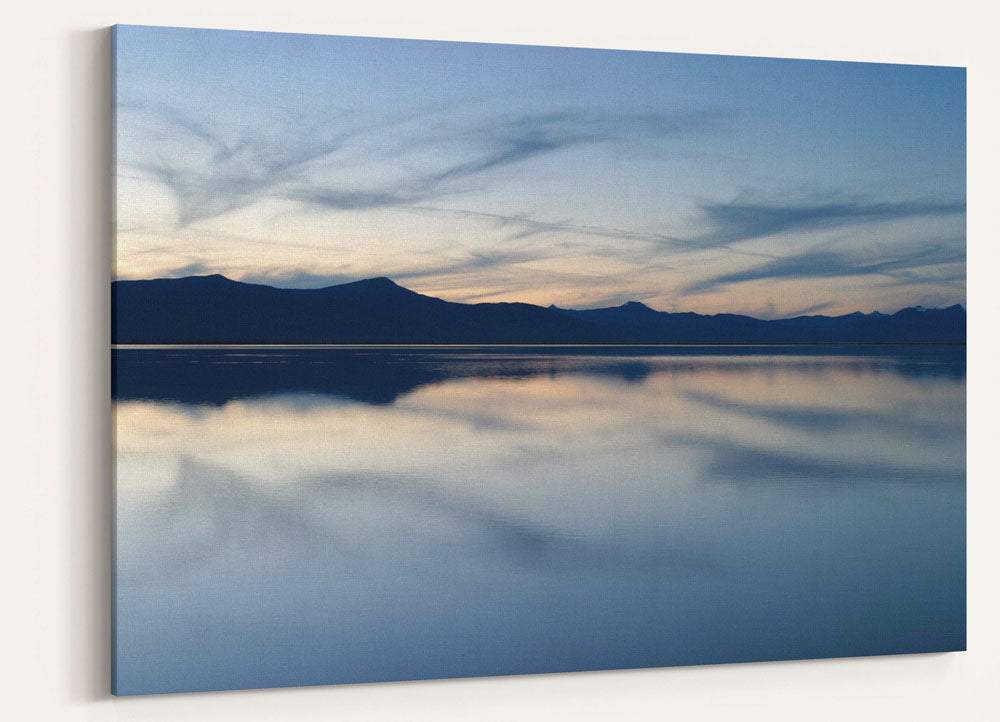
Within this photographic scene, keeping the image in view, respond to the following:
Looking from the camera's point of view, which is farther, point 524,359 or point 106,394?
point 524,359

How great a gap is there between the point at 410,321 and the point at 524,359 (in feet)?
1.05

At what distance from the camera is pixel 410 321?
279 centimetres

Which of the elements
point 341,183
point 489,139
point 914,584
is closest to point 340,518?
point 341,183

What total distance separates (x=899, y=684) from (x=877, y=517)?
0.49m

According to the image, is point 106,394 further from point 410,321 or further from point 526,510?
point 526,510

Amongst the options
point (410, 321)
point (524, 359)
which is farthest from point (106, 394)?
point (524, 359)

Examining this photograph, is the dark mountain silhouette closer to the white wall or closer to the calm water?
the calm water

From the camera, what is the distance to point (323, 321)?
2.75 m

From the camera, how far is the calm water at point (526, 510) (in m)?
2.69

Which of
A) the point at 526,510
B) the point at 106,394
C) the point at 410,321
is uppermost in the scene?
the point at 410,321

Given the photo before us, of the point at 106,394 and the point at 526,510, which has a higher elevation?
the point at 106,394

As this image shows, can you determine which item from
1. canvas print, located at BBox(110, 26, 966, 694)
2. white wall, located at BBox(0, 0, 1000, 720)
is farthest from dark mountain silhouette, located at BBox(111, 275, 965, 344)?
white wall, located at BBox(0, 0, 1000, 720)

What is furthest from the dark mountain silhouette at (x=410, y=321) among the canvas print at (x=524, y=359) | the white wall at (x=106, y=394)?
the white wall at (x=106, y=394)
